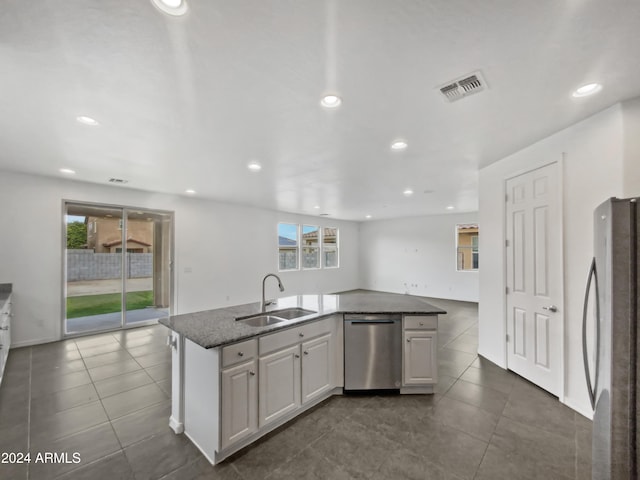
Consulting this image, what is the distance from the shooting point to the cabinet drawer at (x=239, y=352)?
186 cm

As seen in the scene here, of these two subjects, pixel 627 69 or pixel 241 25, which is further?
pixel 627 69

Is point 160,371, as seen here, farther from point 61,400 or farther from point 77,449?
point 77,449

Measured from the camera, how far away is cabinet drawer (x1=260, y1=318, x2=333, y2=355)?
213cm

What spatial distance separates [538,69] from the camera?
1.73 metres

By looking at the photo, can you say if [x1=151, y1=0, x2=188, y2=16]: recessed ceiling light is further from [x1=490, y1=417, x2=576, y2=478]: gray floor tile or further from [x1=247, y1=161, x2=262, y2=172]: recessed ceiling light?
[x1=490, y1=417, x2=576, y2=478]: gray floor tile

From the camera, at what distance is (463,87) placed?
6.33ft

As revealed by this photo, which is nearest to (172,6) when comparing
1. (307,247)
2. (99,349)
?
(99,349)

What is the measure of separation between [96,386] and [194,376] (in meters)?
1.86

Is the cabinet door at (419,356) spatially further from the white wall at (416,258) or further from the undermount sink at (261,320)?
the white wall at (416,258)

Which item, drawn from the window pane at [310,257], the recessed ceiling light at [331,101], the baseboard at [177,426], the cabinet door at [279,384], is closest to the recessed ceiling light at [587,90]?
the recessed ceiling light at [331,101]

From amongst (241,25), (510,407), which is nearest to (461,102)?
(241,25)

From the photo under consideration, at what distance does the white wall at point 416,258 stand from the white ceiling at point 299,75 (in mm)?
5197

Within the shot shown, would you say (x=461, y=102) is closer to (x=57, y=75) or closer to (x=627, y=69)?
(x=627, y=69)

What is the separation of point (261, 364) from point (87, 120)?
265 centimetres
